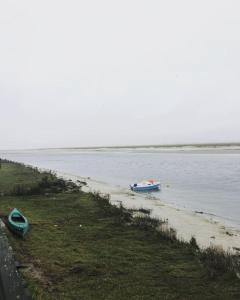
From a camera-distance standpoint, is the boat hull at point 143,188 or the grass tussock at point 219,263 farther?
the boat hull at point 143,188

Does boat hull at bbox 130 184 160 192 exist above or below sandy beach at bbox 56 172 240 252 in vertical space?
below

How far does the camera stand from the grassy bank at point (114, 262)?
299 inches

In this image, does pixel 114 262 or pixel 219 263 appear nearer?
pixel 219 263

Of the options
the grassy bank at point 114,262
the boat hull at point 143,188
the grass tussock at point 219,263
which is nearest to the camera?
the grassy bank at point 114,262

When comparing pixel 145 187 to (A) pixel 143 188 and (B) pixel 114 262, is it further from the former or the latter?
(B) pixel 114 262

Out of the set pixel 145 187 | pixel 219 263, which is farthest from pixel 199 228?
pixel 145 187

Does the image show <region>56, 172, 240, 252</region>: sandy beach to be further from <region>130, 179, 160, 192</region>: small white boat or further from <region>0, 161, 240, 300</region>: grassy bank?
<region>130, 179, 160, 192</region>: small white boat

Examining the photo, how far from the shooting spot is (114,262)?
30.9 feet

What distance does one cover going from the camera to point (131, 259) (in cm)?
973

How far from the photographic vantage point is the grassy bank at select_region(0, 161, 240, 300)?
7590mm

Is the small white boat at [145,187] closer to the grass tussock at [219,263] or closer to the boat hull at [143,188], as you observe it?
the boat hull at [143,188]

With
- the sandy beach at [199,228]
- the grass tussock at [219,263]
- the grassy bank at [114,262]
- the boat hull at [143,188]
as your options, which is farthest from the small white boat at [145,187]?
the grass tussock at [219,263]

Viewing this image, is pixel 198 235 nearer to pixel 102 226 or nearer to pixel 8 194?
pixel 102 226

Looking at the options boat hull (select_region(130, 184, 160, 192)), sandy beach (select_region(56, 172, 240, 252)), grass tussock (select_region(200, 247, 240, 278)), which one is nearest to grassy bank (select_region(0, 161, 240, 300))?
grass tussock (select_region(200, 247, 240, 278))
